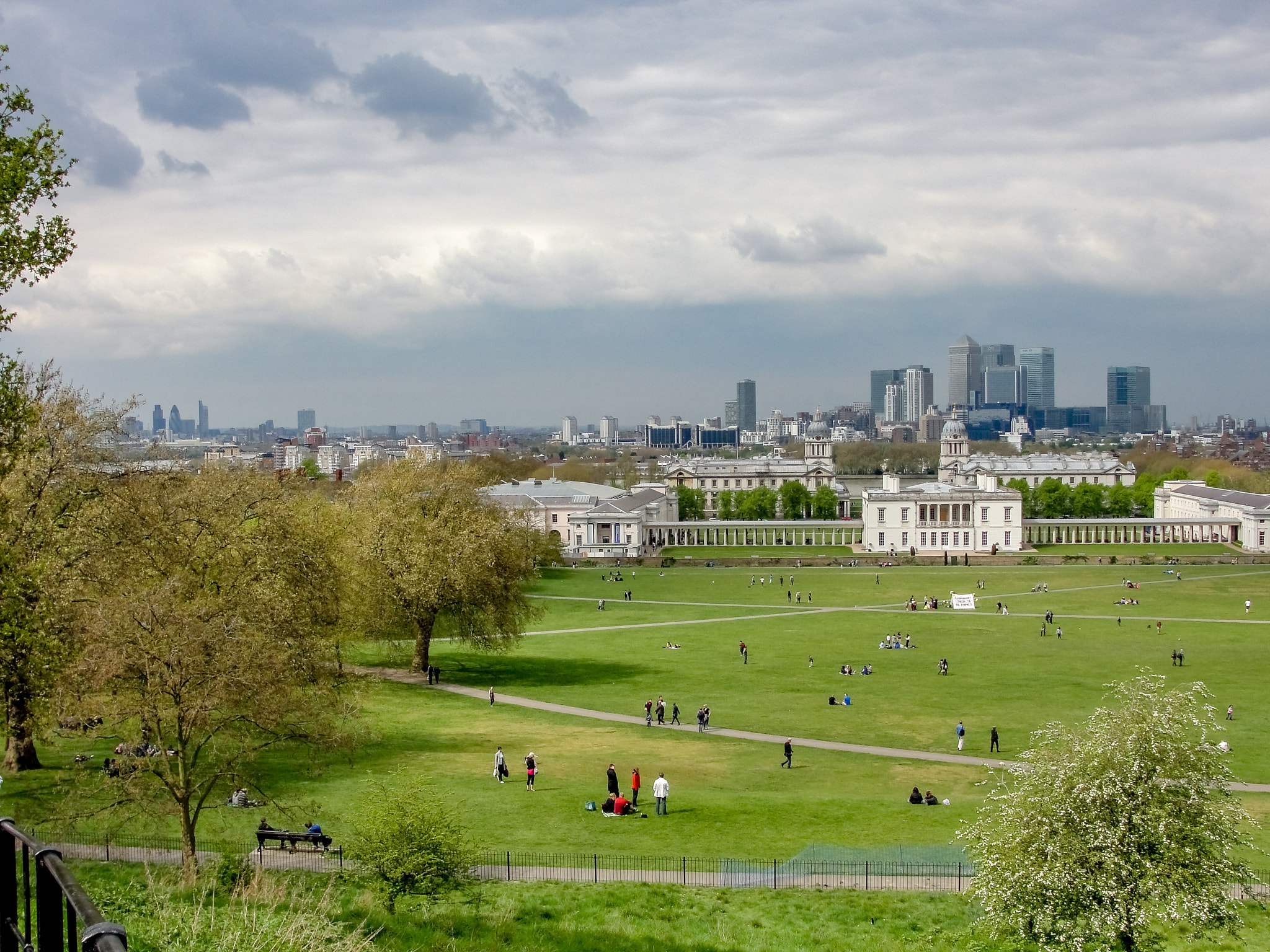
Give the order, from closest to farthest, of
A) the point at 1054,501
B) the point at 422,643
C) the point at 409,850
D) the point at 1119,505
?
the point at 409,850 < the point at 422,643 < the point at 1054,501 < the point at 1119,505

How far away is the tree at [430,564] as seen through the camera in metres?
48.6

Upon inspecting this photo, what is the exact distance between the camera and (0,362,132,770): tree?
A: 66.6 ft

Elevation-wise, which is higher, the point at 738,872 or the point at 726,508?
the point at 726,508

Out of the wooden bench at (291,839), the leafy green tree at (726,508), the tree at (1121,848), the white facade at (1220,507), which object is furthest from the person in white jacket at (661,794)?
the leafy green tree at (726,508)

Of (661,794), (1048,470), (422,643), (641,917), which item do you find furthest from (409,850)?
(1048,470)

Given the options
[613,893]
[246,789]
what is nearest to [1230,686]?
[613,893]

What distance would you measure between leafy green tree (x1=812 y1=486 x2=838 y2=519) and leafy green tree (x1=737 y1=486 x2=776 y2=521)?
4.99m

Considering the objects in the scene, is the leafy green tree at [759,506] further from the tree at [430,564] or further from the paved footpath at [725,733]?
the paved footpath at [725,733]

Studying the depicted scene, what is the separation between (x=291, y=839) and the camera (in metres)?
24.0

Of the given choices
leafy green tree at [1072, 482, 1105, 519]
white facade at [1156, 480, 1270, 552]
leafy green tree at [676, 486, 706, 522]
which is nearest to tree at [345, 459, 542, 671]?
leafy green tree at [676, 486, 706, 522]

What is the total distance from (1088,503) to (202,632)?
129 m

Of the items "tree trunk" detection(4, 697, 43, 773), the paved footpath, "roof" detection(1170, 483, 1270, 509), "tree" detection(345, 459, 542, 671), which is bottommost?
the paved footpath

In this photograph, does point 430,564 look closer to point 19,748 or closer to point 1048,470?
point 19,748

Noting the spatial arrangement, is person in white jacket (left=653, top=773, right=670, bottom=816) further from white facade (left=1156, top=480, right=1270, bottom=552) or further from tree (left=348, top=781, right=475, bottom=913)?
white facade (left=1156, top=480, right=1270, bottom=552)
